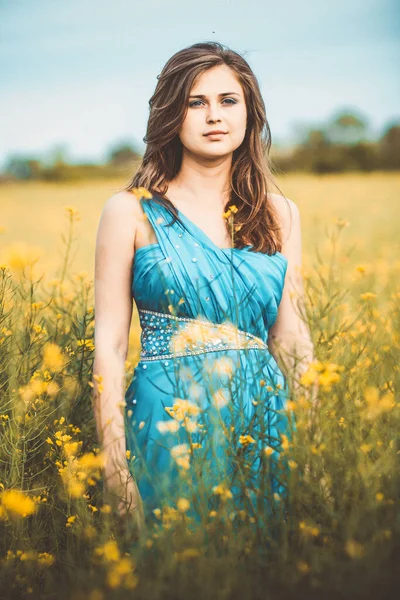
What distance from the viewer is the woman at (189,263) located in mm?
2129

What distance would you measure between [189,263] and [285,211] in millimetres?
536

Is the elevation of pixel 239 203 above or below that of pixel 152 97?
below

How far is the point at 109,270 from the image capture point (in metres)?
2.19

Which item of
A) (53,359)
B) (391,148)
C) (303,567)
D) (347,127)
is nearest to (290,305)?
(53,359)

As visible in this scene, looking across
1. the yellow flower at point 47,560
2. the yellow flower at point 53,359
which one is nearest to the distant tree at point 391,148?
the yellow flower at point 53,359

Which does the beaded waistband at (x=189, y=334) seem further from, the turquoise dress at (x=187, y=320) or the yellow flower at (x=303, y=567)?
the yellow flower at (x=303, y=567)

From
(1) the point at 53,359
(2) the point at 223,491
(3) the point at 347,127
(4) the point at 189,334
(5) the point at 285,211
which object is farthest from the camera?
(3) the point at 347,127

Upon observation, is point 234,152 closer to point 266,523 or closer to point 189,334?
point 189,334

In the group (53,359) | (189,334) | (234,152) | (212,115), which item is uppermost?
(212,115)

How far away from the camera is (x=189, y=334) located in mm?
2148

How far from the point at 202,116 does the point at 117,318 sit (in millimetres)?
780

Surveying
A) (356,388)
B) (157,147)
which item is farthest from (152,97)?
(356,388)

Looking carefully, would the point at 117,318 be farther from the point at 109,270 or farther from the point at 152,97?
the point at 152,97

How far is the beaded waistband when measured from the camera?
215 cm
